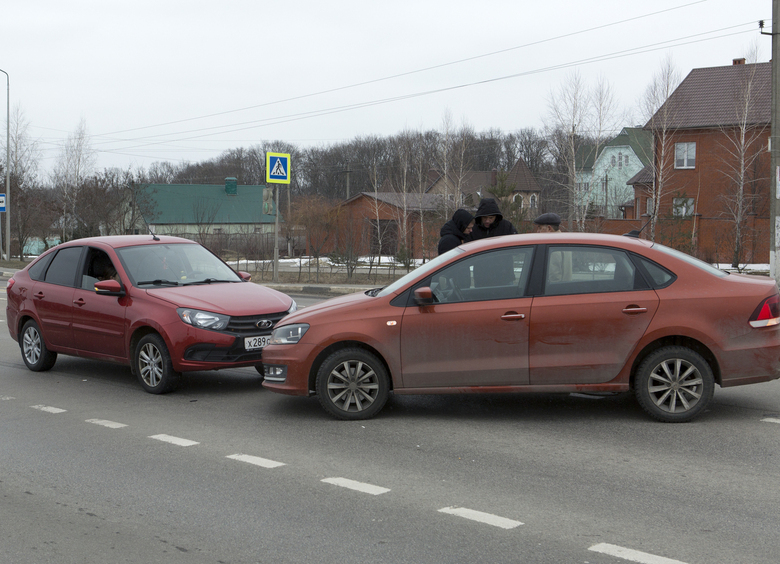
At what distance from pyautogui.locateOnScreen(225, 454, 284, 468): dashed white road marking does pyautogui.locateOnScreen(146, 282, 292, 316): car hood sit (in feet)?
8.15

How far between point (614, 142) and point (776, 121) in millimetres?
65695

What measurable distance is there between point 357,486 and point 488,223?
479 cm

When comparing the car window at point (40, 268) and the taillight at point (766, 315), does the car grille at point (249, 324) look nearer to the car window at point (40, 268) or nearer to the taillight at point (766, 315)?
the car window at point (40, 268)

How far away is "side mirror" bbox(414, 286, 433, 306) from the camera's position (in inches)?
262

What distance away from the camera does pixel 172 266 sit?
9125mm

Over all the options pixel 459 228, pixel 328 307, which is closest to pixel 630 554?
pixel 328 307

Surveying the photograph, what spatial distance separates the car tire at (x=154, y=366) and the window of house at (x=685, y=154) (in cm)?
3886

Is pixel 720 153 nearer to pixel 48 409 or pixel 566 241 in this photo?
pixel 566 241

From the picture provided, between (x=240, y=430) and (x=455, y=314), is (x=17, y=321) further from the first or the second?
(x=455, y=314)

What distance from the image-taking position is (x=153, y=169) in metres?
102

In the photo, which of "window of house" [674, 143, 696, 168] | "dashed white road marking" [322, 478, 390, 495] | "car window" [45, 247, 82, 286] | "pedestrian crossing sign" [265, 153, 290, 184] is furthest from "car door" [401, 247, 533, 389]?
"window of house" [674, 143, 696, 168]

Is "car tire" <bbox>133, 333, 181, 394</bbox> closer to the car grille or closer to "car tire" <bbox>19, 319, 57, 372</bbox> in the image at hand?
the car grille

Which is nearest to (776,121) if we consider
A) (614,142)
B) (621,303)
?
(621,303)

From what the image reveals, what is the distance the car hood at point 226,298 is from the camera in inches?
320
